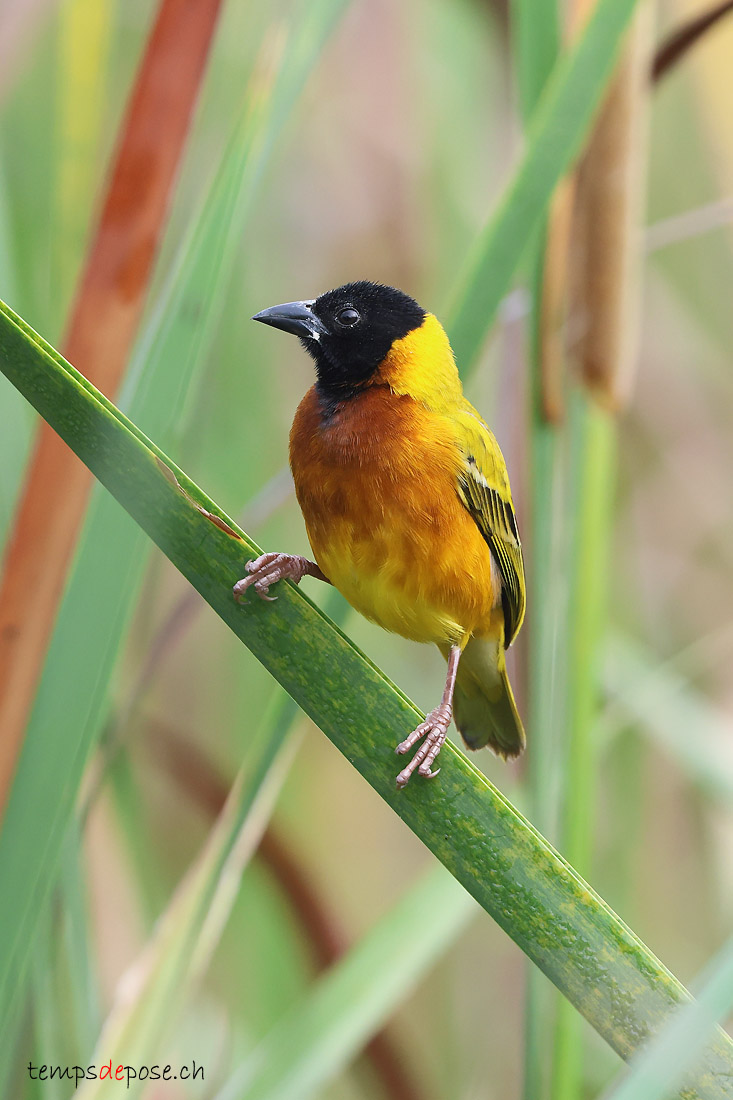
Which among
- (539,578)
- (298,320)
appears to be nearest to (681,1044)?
(539,578)

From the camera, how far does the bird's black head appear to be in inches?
76.7

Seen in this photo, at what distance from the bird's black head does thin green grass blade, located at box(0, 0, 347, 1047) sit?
669mm

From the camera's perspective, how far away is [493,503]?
1969mm

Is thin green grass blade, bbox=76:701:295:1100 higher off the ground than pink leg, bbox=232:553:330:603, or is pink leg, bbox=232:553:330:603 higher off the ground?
pink leg, bbox=232:553:330:603

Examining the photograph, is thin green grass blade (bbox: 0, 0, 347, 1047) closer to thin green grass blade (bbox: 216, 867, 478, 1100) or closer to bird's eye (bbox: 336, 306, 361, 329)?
thin green grass blade (bbox: 216, 867, 478, 1100)

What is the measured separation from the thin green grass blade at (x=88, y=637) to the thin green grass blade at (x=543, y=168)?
0.37 meters

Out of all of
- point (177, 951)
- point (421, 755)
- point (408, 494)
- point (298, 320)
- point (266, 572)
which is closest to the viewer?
point (421, 755)

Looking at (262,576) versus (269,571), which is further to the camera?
(269,571)

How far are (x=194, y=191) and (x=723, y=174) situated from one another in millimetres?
1810

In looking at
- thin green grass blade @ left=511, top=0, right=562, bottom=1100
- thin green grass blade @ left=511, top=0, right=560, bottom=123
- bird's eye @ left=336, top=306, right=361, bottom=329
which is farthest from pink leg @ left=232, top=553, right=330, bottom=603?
thin green grass blade @ left=511, top=0, right=560, bottom=123

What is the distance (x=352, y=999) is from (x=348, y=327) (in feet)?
4.25

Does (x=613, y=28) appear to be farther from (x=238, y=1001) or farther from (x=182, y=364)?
(x=238, y=1001)

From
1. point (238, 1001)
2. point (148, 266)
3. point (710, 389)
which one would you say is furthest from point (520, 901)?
point (710, 389)

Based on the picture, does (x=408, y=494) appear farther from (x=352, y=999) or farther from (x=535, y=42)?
(x=352, y=999)
